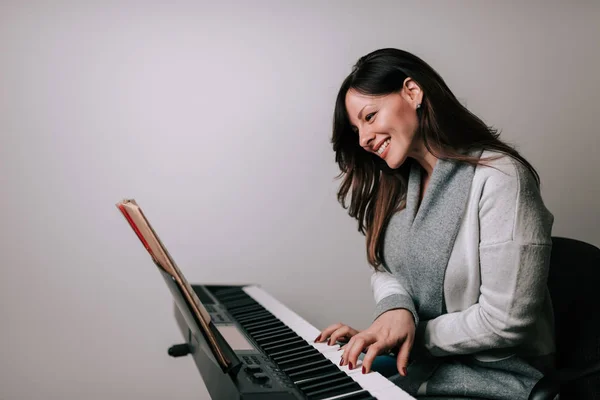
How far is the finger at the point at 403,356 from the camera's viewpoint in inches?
49.6

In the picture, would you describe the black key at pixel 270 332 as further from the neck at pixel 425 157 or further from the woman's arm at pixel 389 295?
the neck at pixel 425 157

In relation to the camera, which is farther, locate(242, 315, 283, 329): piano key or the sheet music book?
locate(242, 315, 283, 329): piano key

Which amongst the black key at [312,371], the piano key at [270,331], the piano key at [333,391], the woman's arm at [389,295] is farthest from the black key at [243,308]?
the piano key at [333,391]

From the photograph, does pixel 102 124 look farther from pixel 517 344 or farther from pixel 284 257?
pixel 517 344

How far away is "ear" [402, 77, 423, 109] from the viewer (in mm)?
1497

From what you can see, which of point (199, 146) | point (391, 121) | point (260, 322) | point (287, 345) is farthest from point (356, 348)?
point (199, 146)

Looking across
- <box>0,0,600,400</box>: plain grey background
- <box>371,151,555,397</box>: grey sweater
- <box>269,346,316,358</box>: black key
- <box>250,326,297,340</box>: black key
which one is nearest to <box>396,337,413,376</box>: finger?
<box>371,151,555,397</box>: grey sweater

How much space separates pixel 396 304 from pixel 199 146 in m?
1.35

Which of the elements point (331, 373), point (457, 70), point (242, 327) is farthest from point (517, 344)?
point (457, 70)

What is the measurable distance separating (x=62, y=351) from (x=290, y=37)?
162 cm

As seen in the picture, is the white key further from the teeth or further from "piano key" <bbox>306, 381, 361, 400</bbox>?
the teeth

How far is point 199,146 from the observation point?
2.51 meters

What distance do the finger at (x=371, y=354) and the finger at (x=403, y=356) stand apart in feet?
0.16

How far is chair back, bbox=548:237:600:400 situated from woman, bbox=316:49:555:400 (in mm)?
48
